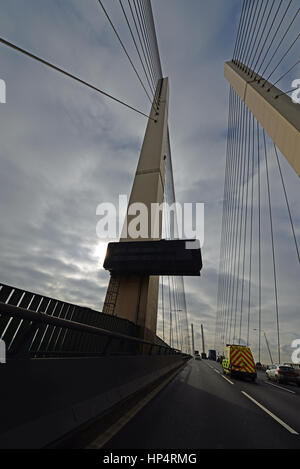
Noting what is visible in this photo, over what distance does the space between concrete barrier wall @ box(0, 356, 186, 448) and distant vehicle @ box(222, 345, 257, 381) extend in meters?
14.1

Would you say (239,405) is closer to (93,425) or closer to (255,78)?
(93,425)

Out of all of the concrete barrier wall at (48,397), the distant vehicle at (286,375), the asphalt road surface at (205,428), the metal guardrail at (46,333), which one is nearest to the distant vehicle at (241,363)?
the distant vehicle at (286,375)

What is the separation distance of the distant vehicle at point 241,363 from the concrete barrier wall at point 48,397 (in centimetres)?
1412

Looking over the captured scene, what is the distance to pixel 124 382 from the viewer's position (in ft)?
16.7

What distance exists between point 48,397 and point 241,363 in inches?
639

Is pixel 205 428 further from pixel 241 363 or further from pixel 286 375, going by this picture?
pixel 286 375

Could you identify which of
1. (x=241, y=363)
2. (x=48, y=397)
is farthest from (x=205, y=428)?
(x=241, y=363)

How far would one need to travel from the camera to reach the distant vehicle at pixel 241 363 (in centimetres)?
1452

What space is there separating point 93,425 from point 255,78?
65.9ft

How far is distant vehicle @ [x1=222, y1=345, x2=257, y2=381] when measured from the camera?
1452cm

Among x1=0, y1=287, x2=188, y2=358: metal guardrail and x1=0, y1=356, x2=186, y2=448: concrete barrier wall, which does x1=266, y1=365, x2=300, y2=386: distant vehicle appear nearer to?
x1=0, y1=287, x2=188, y2=358: metal guardrail

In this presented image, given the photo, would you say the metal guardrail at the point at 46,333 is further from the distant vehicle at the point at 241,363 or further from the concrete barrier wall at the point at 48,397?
the distant vehicle at the point at 241,363

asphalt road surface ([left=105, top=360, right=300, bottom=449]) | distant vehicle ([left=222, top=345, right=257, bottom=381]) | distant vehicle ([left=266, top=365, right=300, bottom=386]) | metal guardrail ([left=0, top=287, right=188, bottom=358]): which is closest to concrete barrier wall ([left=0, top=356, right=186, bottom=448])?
metal guardrail ([left=0, top=287, right=188, bottom=358])
